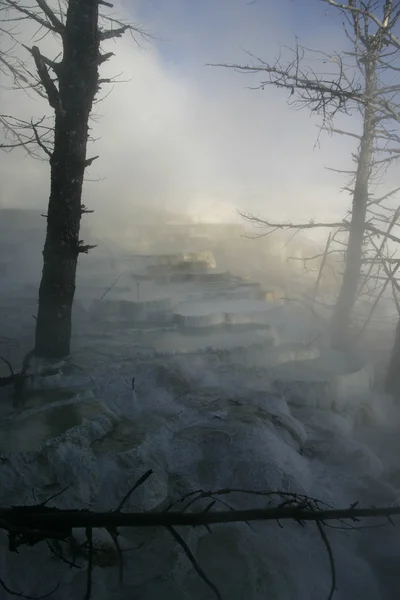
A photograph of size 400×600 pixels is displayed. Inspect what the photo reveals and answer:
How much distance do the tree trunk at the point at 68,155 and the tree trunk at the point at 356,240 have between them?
21.0ft

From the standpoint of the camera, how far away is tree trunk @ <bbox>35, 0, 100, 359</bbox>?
5.25 metres

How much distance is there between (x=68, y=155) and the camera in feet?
17.5

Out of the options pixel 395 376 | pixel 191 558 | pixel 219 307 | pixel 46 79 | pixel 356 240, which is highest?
pixel 46 79

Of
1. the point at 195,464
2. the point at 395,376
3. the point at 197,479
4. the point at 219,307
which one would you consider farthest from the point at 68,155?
the point at 395,376

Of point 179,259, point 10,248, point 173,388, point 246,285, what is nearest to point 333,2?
point 173,388

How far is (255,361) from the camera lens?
771cm

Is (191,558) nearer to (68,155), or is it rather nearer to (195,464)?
(195,464)

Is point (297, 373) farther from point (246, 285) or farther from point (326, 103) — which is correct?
point (246, 285)

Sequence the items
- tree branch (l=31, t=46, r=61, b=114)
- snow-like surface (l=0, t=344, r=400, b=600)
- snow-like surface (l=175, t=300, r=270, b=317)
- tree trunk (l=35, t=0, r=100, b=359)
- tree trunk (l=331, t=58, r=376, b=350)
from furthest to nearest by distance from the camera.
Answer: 1. tree trunk (l=331, t=58, r=376, b=350)
2. snow-like surface (l=175, t=300, r=270, b=317)
3. tree trunk (l=35, t=0, r=100, b=359)
4. tree branch (l=31, t=46, r=61, b=114)
5. snow-like surface (l=0, t=344, r=400, b=600)

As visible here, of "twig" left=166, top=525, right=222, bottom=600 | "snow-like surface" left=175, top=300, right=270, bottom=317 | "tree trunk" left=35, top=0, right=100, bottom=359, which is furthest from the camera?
"snow-like surface" left=175, top=300, right=270, bottom=317

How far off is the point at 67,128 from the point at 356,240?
7.07m

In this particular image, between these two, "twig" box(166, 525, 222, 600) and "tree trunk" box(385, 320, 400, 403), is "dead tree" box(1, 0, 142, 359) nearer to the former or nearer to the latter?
"twig" box(166, 525, 222, 600)

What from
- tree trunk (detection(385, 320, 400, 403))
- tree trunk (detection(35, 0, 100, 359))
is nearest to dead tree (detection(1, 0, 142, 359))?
tree trunk (detection(35, 0, 100, 359))

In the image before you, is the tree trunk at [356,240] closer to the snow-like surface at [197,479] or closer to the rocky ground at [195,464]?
the rocky ground at [195,464]
